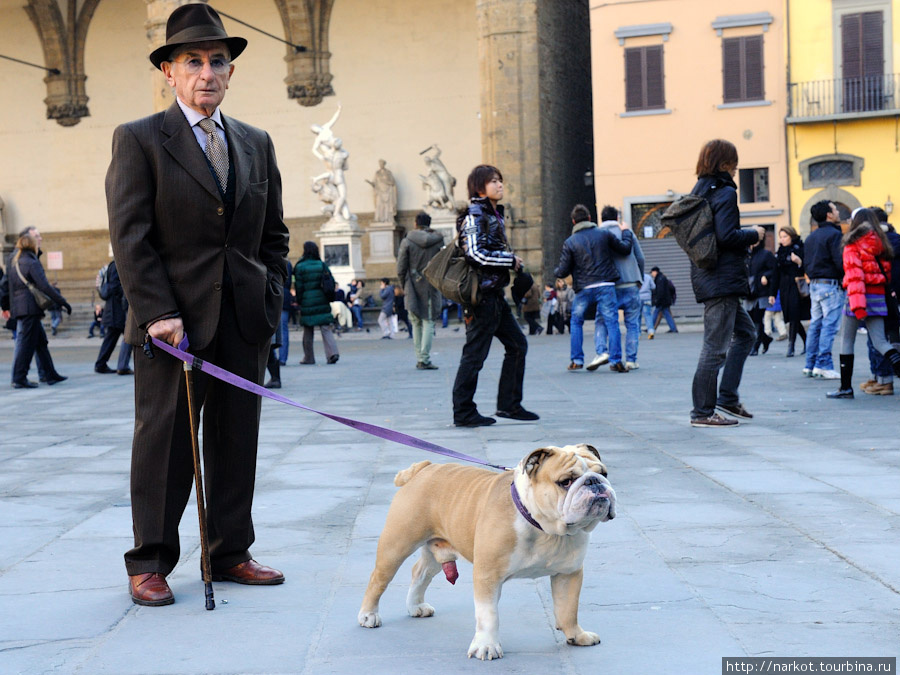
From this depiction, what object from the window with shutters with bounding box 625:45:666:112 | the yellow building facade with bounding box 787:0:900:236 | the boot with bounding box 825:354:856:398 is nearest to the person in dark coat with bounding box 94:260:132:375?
the boot with bounding box 825:354:856:398

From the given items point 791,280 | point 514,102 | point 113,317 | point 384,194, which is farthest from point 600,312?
point 384,194

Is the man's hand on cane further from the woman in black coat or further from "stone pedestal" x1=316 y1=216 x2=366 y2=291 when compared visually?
"stone pedestal" x1=316 y1=216 x2=366 y2=291

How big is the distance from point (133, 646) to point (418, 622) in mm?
845

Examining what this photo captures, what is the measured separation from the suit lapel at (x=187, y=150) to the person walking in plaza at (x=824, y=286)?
8446 millimetres

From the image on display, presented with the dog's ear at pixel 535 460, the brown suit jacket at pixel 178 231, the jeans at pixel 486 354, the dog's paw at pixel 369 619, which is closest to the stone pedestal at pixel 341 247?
the jeans at pixel 486 354

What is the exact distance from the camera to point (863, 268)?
32.1 ft

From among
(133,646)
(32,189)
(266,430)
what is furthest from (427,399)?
(32,189)

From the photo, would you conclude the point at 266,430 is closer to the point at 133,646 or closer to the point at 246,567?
the point at 246,567

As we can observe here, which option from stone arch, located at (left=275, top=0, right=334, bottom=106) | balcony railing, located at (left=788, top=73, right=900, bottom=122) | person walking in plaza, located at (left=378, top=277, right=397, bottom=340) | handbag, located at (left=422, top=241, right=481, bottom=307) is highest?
stone arch, located at (left=275, top=0, right=334, bottom=106)

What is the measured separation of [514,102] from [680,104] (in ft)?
13.6

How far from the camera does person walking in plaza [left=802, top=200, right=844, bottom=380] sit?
11391 millimetres

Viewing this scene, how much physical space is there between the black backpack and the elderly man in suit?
15.0ft

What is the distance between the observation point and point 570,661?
3121 millimetres

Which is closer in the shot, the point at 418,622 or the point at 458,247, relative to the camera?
the point at 418,622
